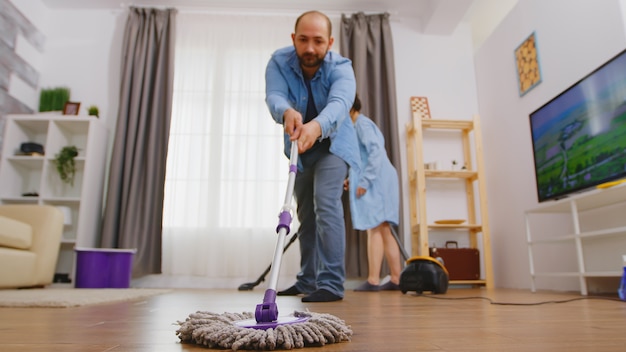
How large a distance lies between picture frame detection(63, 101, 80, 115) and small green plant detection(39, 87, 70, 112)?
8 cm

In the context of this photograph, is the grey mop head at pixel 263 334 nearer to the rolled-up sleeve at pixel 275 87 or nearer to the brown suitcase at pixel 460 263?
the rolled-up sleeve at pixel 275 87

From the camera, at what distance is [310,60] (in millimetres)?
1758

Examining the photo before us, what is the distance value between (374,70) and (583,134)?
186 centimetres

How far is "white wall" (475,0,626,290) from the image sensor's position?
2.53 m

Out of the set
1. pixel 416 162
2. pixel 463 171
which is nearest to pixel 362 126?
pixel 416 162

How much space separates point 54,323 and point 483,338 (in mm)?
845

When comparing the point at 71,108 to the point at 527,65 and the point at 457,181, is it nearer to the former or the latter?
the point at 457,181

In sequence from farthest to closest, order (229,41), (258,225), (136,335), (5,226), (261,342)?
(229,41) → (258,225) → (5,226) → (136,335) → (261,342)

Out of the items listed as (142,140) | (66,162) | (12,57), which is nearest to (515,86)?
(142,140)

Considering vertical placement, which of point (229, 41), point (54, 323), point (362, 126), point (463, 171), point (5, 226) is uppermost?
point (229, 41)

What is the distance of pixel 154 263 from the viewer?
346cm

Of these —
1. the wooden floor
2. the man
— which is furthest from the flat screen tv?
the wooden floor

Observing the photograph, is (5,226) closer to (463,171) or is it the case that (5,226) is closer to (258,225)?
(258,225)

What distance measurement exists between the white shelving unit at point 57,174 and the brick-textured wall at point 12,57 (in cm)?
13
